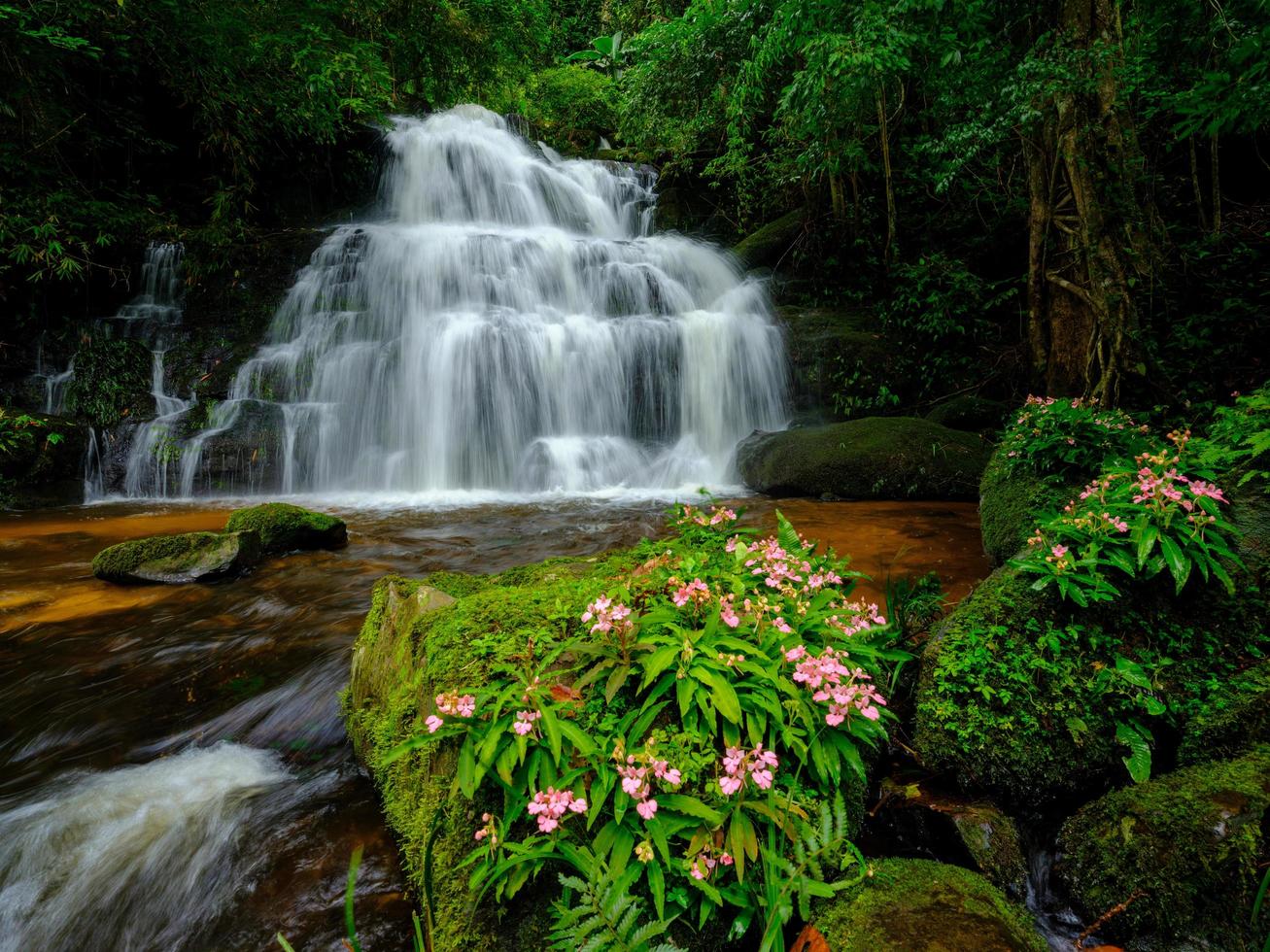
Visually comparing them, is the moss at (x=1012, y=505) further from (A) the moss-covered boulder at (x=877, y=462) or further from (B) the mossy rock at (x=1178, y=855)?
(A) the moss-covered boulder at (x=877, y=462)

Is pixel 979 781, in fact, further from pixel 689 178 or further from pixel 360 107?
pixel 689 178

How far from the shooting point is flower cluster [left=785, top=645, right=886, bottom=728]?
1.80 m

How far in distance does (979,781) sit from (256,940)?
2.51 m

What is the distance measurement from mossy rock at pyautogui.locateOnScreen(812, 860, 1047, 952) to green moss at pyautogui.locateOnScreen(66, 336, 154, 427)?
41.1 feet

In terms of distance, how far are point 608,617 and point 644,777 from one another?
0.49 metres

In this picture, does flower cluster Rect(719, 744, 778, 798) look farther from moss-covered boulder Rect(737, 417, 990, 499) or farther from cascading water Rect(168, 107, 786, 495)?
cascading water Rect(168, 107, 786, 495)

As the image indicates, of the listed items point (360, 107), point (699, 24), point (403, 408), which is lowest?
point (403, 408)

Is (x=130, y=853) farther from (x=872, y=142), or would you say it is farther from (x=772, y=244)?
(x=872, y=142)

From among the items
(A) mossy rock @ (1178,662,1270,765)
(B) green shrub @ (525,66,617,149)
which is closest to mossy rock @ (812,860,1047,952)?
(A) mossy rock @ (1178,662,1270,765)

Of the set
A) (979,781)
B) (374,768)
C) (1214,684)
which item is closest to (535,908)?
(374,768)

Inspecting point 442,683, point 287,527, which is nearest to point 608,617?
point 442,683

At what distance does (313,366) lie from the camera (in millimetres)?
11023

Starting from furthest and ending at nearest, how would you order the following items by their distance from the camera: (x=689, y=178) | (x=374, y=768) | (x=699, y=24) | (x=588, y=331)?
(x=689, y=178), (x=588, y=331), (x=699, y=24), (x=374, y=768)

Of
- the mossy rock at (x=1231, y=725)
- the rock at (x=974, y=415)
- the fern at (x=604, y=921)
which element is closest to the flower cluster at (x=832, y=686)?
the fern at (x=604, y=921)
